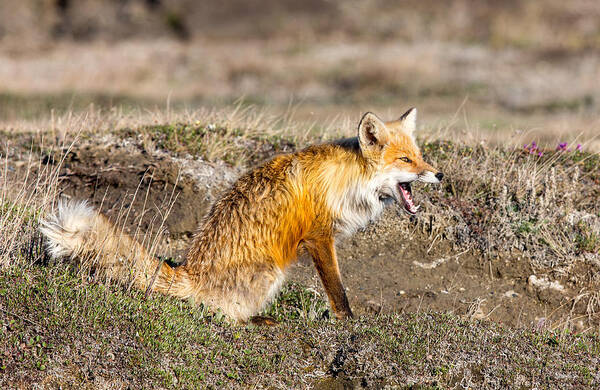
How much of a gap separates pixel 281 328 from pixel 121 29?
35.7 meters

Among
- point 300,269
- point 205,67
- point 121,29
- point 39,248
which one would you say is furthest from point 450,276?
point 121,29

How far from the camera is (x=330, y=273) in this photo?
5.82 meters

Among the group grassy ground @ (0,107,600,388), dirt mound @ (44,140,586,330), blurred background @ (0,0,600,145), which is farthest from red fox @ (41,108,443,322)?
blurred background @ (0,0,600,145)

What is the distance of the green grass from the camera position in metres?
4.73

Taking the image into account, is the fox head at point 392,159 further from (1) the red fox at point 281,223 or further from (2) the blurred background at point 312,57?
(2) the blurred background at point 312,57

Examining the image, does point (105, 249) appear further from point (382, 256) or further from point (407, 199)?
point (382, 256)

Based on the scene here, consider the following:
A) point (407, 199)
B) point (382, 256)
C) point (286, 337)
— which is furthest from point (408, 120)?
point (286, 337)

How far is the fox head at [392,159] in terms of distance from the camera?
5855 millimetres

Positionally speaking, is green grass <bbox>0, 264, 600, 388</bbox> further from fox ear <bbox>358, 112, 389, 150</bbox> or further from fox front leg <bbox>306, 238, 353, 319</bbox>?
fox ear <bbox>358, 112, 389, 150</bbox>

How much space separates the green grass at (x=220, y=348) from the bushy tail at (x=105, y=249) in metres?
0.14

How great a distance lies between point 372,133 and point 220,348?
96.6 inches

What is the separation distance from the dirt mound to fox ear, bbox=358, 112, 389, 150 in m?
1.71

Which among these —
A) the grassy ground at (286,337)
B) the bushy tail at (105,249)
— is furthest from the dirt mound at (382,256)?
the bushy tail at (105,249)

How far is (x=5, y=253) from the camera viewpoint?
561 cm
